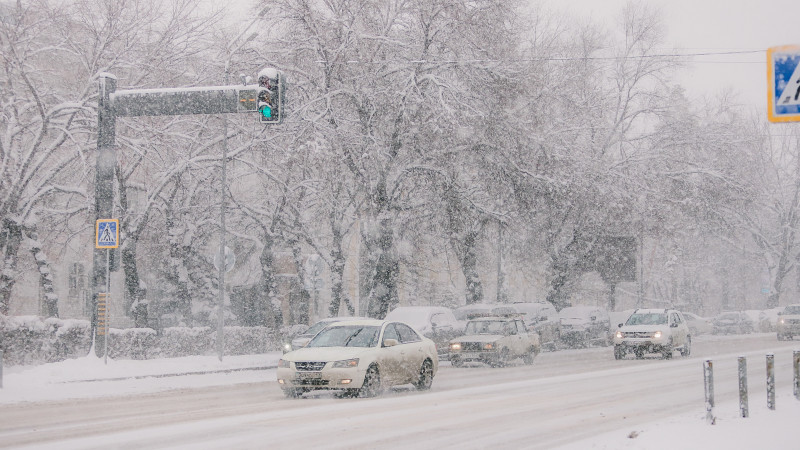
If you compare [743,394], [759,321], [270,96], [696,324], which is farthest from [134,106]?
[759,321]

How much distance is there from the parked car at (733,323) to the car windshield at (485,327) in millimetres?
39399

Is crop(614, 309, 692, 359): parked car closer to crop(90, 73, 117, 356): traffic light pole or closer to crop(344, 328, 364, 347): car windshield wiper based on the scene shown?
crop(344, 328, 364, 347): car windshield wiper

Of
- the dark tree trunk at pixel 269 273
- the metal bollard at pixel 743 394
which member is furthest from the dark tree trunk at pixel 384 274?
the metal bollard at pixel 743 394

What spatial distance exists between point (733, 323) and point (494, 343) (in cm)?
4125

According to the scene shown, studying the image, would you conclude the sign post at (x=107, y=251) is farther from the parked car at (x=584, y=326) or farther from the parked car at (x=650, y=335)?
the parked car at (x=584, y=326)

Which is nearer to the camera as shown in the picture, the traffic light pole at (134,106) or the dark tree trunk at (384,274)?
the traffic light pole at (134,106)

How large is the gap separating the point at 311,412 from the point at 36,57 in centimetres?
2133

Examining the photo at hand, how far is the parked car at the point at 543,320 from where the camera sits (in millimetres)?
40000

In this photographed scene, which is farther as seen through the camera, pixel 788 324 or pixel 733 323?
→ pixel 733 323

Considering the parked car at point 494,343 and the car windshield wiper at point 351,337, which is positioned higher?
the car windshield wiper at point 351,337

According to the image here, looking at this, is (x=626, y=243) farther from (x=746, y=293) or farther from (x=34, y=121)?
(x=746, y=293)

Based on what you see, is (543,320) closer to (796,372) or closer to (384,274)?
(384,274)

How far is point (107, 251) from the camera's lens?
958 inches

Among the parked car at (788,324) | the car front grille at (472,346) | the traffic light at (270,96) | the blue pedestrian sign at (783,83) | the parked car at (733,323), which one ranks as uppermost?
the traffic light at (270,96)
